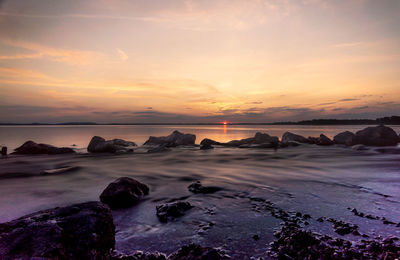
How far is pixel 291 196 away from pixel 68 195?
9.12m

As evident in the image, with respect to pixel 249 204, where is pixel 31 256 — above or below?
above

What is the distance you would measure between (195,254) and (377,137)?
109ft

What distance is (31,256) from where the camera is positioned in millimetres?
3084

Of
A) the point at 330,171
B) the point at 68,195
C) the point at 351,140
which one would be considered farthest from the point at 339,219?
the point at 351,140

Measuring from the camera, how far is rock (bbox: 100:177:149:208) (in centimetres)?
737

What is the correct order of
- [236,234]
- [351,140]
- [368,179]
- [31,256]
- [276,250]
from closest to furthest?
[31,256], [276,250], [236,234], [368,179], [351,140]

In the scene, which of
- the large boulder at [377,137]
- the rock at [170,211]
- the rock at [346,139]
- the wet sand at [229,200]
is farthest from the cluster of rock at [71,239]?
the large boulder at [377,137]

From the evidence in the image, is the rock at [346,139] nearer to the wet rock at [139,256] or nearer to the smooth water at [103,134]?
the smooth water at [103,134]

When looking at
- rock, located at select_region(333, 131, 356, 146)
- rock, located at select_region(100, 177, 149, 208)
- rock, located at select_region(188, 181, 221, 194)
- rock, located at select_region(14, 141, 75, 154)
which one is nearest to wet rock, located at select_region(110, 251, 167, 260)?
rock, located at select_region(100, 177, 149, 208)

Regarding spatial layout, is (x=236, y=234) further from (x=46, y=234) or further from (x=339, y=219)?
(x=46, y=234)

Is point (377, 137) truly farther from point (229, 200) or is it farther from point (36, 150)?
point (36, 150)

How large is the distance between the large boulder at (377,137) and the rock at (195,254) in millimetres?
31982

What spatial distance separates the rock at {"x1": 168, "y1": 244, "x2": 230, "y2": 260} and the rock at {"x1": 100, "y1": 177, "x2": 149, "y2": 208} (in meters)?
3.73

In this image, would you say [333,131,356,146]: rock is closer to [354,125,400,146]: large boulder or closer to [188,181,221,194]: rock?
[354,125,400,146]: large boulder
